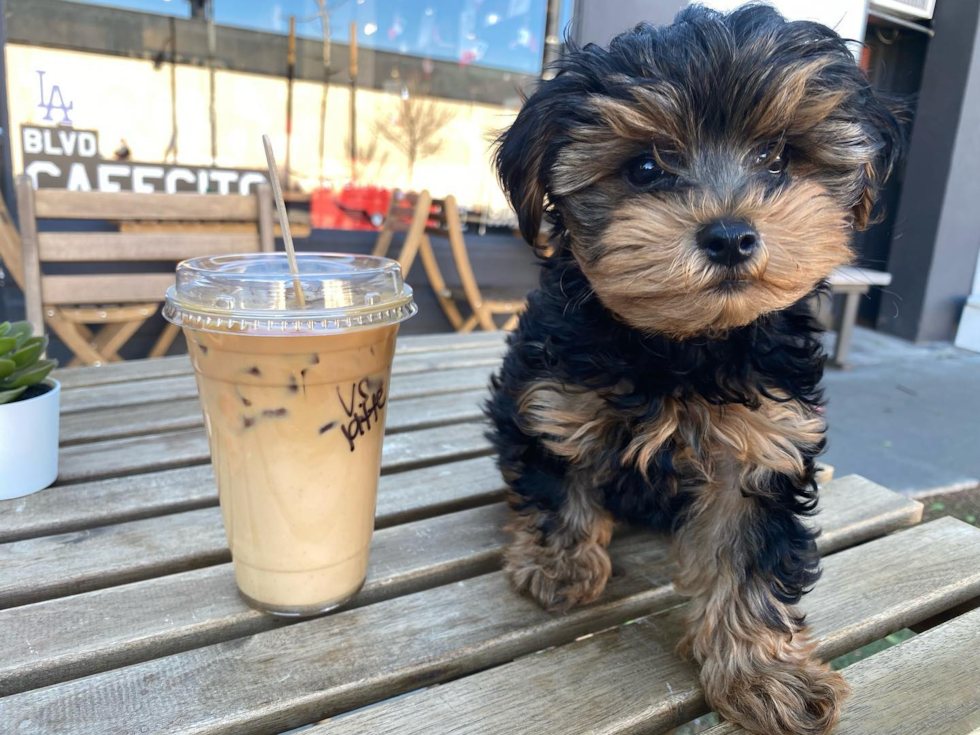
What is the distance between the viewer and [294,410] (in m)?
1.17

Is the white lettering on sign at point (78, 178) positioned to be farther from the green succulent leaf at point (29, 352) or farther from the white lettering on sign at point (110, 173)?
the green succulent leaf at point (29, 352)

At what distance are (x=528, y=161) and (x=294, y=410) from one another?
682 millimetres

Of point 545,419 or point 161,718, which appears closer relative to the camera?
point 161,718

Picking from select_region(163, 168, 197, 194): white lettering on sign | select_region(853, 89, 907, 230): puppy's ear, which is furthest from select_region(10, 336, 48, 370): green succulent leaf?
select_region(163, 168, 197, 194): white lettering on sign

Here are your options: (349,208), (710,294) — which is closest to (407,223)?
(349,208)

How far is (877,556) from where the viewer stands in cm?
157

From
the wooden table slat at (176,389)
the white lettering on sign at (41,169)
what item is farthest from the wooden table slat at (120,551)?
the white lettering on sign at (41,169)

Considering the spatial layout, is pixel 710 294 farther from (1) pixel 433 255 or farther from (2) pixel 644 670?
(1) pixel 433 255

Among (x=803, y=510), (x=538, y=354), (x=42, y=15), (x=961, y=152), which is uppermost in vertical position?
(x=42, y=15)

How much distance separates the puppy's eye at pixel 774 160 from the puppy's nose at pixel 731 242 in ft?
0.82

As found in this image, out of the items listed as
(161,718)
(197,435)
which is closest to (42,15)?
(197,435)

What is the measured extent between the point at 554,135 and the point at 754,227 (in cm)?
43

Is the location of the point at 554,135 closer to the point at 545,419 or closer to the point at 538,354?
the point at 538,354

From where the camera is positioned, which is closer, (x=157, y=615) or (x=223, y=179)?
(x=157, y=615)
